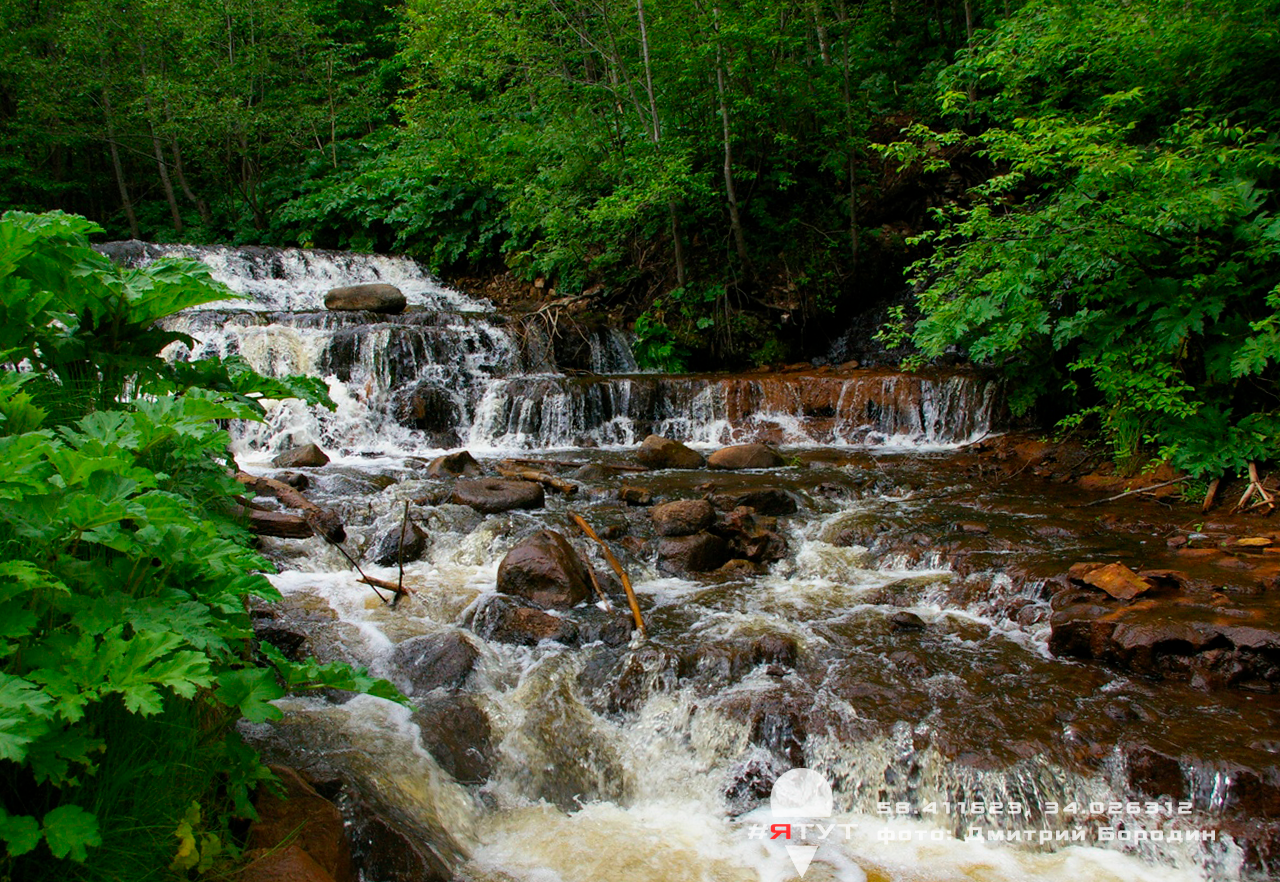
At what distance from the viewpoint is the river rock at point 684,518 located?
637 cm

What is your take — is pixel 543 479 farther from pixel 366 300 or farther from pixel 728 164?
pixel 366 300

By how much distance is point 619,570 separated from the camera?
5559 mm

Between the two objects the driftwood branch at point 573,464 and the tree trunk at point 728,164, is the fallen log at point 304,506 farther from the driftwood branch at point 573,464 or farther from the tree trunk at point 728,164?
the tree trunk at point 728,164

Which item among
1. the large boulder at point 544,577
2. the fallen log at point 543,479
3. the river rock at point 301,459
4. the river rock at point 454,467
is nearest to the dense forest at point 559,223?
the large boulder at point 544,577

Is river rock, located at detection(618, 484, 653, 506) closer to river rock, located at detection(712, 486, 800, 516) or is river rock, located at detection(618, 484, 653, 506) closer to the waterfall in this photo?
river rock, located at detection(712, 486, 800, 516)

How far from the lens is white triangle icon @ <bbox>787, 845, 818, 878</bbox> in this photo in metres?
3.13

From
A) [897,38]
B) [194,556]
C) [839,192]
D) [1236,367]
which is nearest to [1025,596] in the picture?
[1236,367]

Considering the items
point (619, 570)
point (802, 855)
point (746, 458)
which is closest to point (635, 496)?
point (619, 570)

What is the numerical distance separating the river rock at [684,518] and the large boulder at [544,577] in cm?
110

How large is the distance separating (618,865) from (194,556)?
2226 millimetres

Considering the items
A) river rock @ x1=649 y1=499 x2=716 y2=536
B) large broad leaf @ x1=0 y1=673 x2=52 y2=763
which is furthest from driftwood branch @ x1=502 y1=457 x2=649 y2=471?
large broad leaf @ x1=0 y1=673 x2=52 y2=763

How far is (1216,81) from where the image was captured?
7023 mm

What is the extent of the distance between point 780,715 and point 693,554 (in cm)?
219

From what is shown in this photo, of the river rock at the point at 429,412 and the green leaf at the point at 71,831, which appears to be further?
the river rock at the point at 429,412
